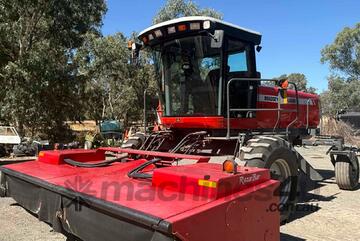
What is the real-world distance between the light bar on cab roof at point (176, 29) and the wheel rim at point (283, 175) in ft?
7.27

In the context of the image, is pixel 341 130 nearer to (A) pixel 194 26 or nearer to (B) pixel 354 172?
(B) pixel 354 172

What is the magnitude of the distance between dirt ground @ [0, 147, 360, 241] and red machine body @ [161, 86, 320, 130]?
155 cm

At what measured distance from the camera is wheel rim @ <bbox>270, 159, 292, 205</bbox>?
5471 millimetres

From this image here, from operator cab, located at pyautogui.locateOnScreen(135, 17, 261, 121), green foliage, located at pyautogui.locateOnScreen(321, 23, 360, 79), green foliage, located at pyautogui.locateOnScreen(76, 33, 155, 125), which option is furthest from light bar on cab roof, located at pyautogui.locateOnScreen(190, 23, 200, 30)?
green foliage, located at pyautogui.locateOnScreen(321, 23, 360, 79)

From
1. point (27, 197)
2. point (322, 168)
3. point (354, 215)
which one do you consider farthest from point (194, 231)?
point (322, 168)

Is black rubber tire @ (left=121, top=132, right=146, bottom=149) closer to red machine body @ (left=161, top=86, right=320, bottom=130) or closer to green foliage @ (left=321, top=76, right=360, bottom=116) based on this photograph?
red machine body @ (left=161, top=86, right=320, bottom=130)

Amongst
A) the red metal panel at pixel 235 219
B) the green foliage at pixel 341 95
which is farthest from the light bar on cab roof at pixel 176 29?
the green foliage at pixel 341 95

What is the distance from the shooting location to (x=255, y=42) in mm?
6539

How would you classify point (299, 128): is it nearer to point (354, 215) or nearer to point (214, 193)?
point (354, 215)

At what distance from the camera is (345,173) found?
7.82m

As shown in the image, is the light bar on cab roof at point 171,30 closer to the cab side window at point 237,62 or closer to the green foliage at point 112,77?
the cab side window at point 237,62

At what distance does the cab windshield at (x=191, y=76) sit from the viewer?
6.06 meters

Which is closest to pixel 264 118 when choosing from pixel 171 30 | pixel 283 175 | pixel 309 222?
pixel 283 175

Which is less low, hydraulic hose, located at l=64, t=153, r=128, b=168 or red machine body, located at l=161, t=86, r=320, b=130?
red machine body, located at l=161, t=86, r=320, b=130
